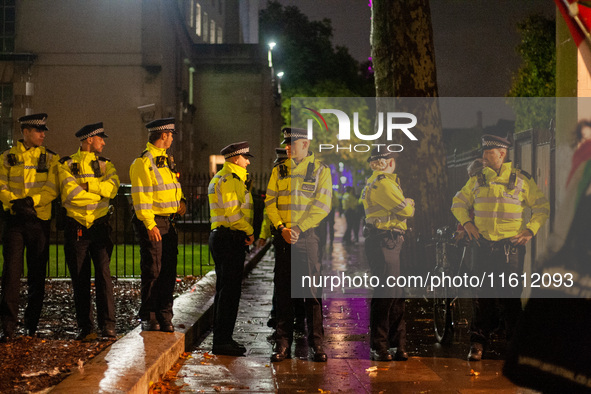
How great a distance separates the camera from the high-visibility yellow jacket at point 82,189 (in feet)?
24.2

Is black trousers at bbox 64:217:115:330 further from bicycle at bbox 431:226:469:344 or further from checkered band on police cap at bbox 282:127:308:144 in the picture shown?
bicycle at bbox 431:226:469:344

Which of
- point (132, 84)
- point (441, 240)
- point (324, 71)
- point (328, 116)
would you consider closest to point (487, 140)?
point (441, 240)

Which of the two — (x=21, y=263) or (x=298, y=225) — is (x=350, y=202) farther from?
(x=21, y=263)

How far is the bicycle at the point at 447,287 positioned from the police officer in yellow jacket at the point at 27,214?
3.98m

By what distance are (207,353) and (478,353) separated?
2592mm

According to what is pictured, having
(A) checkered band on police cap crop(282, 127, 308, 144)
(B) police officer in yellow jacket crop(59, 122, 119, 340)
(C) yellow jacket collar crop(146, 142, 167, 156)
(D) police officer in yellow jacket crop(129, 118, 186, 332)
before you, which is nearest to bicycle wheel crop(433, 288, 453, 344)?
(A) checkered band on police cap crop(282, 127, 308, 144)

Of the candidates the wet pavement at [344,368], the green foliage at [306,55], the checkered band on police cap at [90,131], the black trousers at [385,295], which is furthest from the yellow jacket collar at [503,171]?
the green foliage at [306,55]

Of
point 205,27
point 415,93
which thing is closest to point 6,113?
point 415,93

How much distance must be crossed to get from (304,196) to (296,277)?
0.75 m

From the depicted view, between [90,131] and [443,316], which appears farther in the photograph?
[443,316]

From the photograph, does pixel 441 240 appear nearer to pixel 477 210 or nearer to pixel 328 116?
pixel 477 210

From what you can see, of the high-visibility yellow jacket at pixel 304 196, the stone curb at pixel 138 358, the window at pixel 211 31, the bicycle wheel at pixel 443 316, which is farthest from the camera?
the window at pixel 211 31

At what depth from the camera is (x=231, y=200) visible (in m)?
7.37

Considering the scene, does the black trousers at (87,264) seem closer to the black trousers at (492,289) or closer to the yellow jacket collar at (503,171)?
the black trousers at (492,289)
